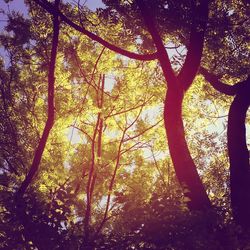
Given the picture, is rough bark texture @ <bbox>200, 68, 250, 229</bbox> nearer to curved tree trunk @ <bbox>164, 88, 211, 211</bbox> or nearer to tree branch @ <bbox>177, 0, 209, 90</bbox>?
curved tree trunk @ <bbox>164, 88, 211, 211</bbox>

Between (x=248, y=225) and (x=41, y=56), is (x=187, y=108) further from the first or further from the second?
(x=248, y=225)

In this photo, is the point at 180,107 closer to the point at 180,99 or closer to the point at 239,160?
the point at 180,99

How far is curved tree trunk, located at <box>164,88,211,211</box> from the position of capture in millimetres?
7004

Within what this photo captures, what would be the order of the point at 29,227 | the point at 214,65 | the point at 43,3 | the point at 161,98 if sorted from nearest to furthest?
the point at 29,227 < the point at 43,3 < the point at 214,65 < the point at 161,98

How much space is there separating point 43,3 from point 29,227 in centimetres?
608

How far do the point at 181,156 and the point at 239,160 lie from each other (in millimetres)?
1380

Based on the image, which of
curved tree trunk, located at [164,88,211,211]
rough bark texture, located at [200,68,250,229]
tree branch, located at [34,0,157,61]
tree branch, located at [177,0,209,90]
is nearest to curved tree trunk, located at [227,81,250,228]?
rough bark texture, located at [200,68,250,229]

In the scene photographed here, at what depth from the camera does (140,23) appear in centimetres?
1162

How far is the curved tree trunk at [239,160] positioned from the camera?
7.04 meters

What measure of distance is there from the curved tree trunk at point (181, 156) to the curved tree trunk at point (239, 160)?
79 cm

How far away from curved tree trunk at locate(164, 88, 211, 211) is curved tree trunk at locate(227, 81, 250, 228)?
786 mm

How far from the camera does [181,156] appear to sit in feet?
24.8

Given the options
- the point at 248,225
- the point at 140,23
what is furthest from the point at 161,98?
the point at 248,225

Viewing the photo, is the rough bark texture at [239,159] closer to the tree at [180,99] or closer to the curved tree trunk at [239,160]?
the curved tree trunk at [239,160]
